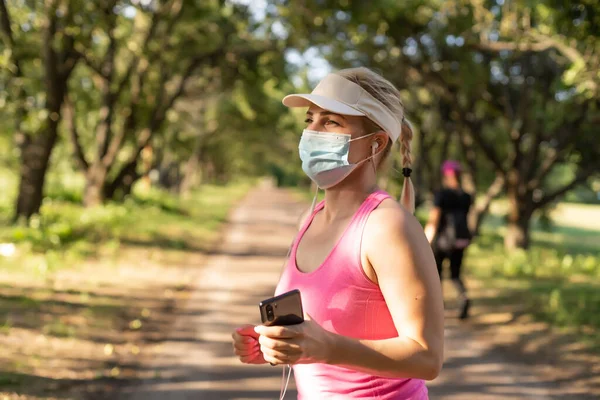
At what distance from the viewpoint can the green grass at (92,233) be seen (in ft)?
39.9

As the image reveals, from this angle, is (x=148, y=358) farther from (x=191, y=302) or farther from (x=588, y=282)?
(x=588, y=282)

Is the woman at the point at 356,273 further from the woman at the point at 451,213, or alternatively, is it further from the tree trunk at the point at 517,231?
the tree trunk at the point at 517,231

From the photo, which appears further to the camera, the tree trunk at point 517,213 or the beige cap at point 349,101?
the tree trunk at point 517,213

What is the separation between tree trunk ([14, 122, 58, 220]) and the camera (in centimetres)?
1477

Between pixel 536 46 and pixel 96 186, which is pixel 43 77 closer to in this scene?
pixel 96 186

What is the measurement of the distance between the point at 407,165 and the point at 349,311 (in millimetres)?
641

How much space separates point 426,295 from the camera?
1.94 metres

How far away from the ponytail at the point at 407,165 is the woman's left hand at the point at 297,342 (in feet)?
2.54

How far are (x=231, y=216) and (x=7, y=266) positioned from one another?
19.2 metres

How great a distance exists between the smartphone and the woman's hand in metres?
0.51

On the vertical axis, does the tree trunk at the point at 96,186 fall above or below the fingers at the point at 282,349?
above

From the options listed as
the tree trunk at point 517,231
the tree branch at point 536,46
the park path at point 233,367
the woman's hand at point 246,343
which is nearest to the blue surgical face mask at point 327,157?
the woman's hand at point 246,343

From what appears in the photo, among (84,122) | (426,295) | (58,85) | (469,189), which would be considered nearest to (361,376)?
(426,295)

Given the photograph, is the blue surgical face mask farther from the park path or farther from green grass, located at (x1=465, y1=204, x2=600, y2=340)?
green grass, located at (x1=465, y1=204, x2=600, y2=340)
